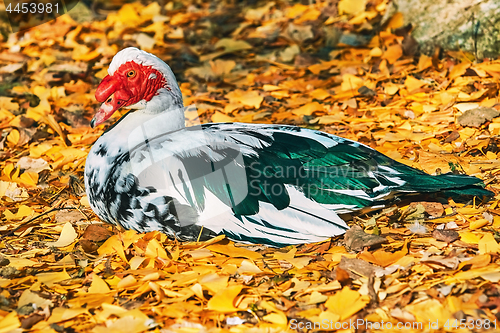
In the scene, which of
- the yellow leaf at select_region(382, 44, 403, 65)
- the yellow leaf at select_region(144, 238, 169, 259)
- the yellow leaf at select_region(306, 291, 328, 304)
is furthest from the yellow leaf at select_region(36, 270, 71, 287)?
the yellow leaf at select_region(382, 44, 403, 65)

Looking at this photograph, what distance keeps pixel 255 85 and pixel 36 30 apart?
11.6 feet

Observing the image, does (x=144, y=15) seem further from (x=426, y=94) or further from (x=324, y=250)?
(x=324, y=250)

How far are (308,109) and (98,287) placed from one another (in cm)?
267

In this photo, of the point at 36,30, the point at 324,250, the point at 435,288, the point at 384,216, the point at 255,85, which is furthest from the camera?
the point at 36,30

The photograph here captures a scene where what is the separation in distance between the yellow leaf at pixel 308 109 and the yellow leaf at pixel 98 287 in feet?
8.40

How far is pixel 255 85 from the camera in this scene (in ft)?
18.4

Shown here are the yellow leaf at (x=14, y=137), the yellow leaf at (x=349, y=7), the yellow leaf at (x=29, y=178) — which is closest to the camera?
the yellow leaf at (x=29, y=178)

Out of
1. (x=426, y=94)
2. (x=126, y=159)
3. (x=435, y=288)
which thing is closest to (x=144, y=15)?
(x=426, y=94)

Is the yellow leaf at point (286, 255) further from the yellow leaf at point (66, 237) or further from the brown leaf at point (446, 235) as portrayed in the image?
the yellow leaf at point (66, 237)

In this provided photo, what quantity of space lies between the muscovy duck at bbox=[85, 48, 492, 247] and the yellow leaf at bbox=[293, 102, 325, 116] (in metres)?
1.59

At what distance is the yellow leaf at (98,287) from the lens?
9.03 feet

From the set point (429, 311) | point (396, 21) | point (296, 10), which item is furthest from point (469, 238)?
point (296, 10)

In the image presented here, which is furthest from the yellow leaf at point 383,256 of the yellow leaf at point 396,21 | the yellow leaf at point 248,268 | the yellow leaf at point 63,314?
the yellow leaf at point 396,21

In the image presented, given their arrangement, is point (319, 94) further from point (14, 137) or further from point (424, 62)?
point (14, 137)
